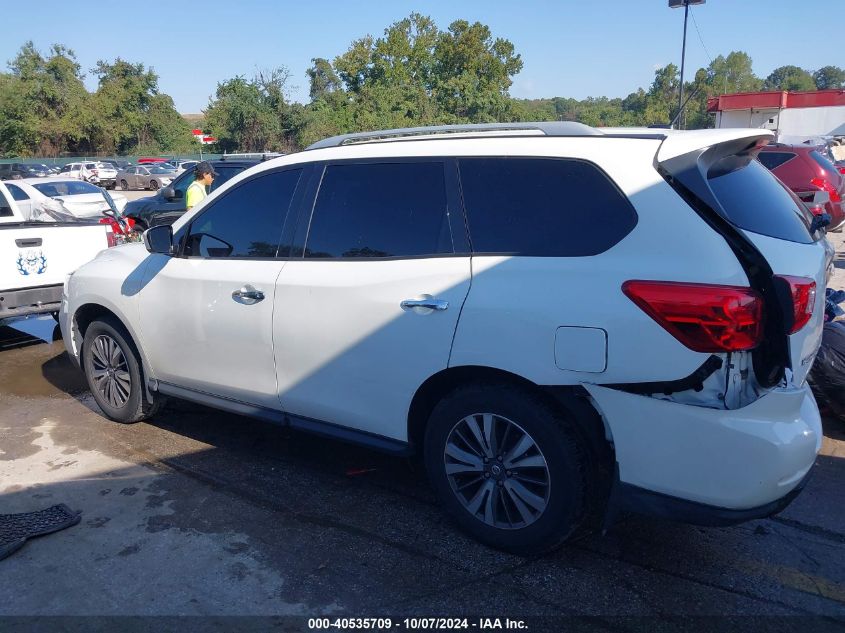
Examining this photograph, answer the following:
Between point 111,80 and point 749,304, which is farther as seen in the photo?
point 111,80

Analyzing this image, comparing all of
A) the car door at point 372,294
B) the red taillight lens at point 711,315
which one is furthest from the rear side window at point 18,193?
the red taillight lens at point 711,315

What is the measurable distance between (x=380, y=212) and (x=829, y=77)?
183654 millimetres

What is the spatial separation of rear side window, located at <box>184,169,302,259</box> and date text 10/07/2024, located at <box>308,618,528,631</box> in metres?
2.06

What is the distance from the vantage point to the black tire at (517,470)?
317 centimetres

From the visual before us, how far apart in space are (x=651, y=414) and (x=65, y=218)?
812cm

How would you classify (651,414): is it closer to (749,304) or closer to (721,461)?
(721,461)

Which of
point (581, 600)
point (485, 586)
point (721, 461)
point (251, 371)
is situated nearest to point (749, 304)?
point (721, 461)

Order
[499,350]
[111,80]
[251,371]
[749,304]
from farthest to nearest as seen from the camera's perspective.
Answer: [111,80] < [251,371] < [499,350] < [749,304]

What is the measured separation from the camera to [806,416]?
A: 118 inches

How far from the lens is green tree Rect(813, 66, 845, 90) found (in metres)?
154

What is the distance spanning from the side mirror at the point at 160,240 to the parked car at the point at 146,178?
4033 cm

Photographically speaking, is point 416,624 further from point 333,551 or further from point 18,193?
point 18,193

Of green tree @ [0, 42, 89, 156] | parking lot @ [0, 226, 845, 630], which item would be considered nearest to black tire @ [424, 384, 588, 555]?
parking lot @ [0, 226, 845, 630]

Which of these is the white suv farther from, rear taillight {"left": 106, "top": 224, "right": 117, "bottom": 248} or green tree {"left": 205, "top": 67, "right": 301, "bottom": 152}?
green tree {"left": 205, "top": 67, "right": 301, "bottom": 152}
